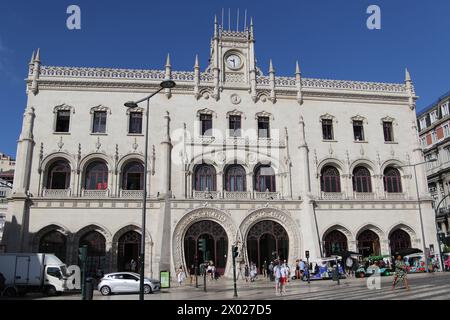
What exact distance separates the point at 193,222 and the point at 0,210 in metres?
38.9

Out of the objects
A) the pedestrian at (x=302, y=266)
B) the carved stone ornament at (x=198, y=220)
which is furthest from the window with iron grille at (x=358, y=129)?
the carved stone ornament at (x=198, y=220)

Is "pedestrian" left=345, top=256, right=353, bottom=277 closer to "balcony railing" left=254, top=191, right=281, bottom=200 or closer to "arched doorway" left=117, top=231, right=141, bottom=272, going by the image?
"balcony railing" left=254, top=191, right=281, bottom=200

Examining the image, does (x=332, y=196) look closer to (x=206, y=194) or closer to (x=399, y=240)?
(x=399, y=240)

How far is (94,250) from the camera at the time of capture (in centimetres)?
3203

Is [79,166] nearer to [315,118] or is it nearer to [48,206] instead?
[48,206]

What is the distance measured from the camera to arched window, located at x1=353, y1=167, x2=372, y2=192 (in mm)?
37375

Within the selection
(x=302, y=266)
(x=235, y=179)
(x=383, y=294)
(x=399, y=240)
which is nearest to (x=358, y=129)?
(x=399, y=240)

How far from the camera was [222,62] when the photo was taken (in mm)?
38000

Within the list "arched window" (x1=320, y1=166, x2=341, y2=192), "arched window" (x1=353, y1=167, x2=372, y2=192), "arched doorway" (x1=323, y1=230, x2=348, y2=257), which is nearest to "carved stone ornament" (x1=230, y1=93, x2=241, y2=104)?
"arched window" (x1=320, y1=166, x2=341, y2=192)

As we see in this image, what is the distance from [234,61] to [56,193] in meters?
19.7

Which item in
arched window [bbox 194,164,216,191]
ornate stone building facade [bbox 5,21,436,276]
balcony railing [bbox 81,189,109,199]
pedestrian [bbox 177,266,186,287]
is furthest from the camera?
arched window [bbox 194,164,216,191]

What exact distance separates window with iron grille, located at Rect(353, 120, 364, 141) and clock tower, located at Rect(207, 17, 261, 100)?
1035 centimetres

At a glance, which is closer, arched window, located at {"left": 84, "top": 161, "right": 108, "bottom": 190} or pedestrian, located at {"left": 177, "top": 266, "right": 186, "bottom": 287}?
pedestrian, located at {"left": 177, "top": 266, "right": 186, "bottom": 287}

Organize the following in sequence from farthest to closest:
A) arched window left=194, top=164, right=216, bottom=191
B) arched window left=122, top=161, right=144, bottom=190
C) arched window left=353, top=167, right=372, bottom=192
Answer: arched window left=353, top=167, right=372, bottom=192, arched window left=194, top=164, right=216, bottom=191, arched window left=122, top=161, right=144, bottom=190
